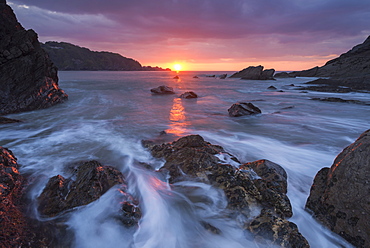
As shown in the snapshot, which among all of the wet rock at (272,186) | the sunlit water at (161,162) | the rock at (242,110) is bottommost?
the sunlit water at (161,162)

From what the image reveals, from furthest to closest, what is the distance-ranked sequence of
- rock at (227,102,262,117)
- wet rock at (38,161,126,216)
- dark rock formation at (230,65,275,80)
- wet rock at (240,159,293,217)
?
1. dark rock formation at (230,65,275,80)
2. rock at (227,102,262,117)
3. wet rock at (38,161,126,216)
4. wet rock at (240,159,293,217)

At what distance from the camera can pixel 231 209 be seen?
10.9 ft

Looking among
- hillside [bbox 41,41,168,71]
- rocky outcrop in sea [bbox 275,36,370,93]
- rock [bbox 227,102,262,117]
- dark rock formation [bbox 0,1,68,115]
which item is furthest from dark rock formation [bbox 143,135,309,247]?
hillside [bbox 41,41,168,71]

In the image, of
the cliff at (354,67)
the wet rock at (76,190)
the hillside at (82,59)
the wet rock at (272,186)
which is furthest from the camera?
the hillside at (82,59)

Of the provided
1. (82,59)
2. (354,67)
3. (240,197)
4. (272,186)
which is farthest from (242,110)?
(82,59)

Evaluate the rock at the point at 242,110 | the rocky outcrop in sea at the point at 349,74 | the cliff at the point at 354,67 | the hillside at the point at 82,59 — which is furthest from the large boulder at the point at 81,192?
the hillside at the point at 82,59

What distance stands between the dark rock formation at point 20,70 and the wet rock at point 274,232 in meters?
14.3

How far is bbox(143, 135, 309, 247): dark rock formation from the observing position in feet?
9.05

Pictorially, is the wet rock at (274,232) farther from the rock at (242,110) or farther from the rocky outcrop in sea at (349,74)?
the rocky outcrop in sea at (349,74)

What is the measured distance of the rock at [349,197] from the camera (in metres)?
2.75

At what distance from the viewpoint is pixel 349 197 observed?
2910mm

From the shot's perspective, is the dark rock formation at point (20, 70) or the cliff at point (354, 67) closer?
the dark rock formation at point (20, 70)

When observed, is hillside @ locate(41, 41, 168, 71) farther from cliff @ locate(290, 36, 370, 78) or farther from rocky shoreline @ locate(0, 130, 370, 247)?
rocky shoreline @ locate(0, 130, 370, 247)

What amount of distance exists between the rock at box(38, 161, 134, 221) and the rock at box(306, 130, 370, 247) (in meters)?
3.64
